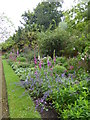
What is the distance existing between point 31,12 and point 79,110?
1132 centimetres

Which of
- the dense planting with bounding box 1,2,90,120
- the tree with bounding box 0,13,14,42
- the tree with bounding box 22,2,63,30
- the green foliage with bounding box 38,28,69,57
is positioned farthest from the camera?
the tree with bounding box 22,2,63,30

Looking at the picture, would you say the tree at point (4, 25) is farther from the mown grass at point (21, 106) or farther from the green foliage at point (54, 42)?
the mown grass at point (21, 106)

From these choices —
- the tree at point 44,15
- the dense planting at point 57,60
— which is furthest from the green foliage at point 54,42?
the tree at point 44,15

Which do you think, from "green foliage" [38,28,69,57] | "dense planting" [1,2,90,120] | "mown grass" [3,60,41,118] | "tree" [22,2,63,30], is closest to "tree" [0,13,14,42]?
"dense planting" [1,2,90,120]

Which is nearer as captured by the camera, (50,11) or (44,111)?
(44,111)

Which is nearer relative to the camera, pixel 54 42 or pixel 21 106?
Result: pixel 21 106

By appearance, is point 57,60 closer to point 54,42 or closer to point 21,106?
point 54,42

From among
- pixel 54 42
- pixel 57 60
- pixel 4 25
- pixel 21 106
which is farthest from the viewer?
pixel 4 25

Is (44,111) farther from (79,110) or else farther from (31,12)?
(31,12)

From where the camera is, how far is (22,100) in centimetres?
225

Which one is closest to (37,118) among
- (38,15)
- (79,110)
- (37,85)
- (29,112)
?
(29,112)

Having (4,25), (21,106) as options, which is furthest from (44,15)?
(21,106)

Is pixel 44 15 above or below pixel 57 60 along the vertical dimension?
above

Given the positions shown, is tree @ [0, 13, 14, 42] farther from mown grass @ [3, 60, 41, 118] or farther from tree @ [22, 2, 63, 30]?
mown grass @ [3, 60, 41, 118]
